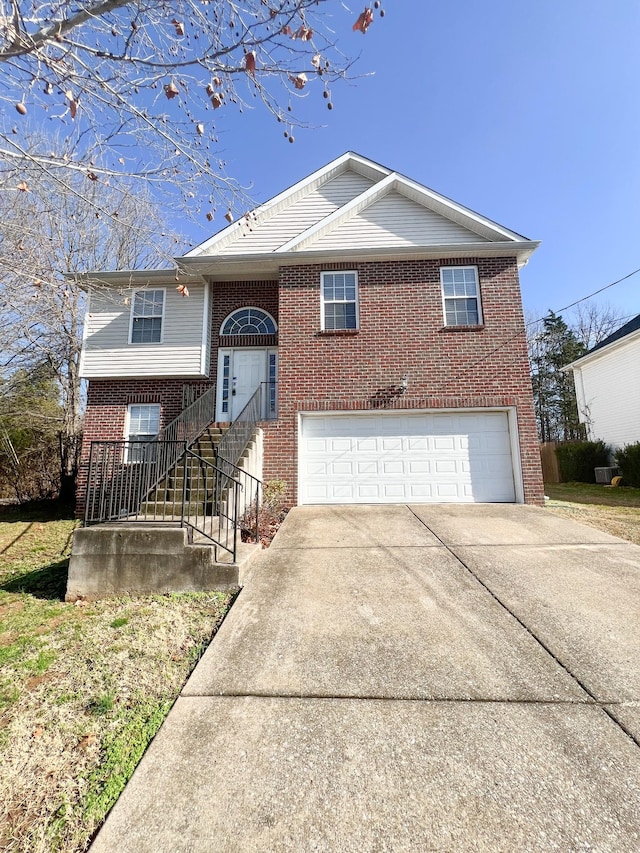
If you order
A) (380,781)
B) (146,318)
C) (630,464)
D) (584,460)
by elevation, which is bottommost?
(380,781)

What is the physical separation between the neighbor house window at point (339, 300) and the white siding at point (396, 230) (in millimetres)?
889

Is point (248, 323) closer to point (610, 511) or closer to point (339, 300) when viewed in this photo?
point (339, 300)

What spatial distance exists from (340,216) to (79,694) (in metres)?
10.5

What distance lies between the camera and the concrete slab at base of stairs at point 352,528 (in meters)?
5.71

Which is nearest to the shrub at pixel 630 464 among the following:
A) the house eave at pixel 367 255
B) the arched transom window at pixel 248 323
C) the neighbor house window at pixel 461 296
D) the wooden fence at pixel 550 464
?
the wooden fence at pixel 550 464

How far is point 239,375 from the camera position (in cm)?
1017

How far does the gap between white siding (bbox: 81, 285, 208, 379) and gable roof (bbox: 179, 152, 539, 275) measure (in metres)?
1.17

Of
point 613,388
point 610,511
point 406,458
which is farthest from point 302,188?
point 613,388

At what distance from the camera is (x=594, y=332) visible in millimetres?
30359

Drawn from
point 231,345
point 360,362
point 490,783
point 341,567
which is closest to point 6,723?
point 490,783

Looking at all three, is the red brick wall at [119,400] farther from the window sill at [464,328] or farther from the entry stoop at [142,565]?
the window sill at [464,328]

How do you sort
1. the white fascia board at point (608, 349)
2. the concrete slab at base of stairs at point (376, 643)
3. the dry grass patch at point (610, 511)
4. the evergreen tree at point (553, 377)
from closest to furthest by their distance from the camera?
1. the concrete slab at base of stairs at point (376, 643)
2. the dry grass patch at point (610, 511)
3. the white fascia board at point (608, 349)
4. the evergreen tree at point (553, 377)

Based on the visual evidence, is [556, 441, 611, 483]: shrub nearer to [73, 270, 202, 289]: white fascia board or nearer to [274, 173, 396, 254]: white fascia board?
[274, 173, 396, 254]: white fascia board

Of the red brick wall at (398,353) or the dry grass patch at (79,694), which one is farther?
the red brick wall at (398,353)
